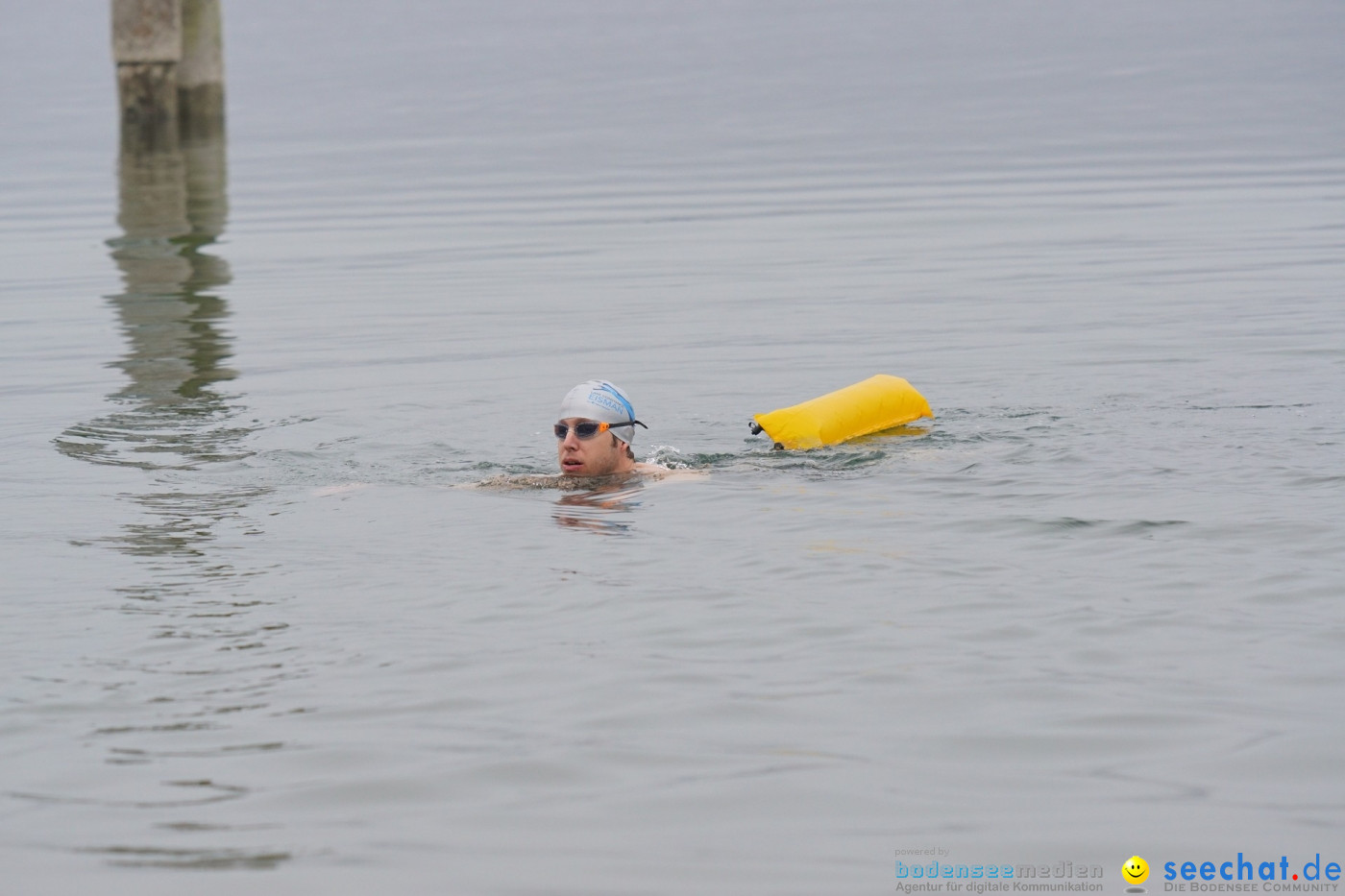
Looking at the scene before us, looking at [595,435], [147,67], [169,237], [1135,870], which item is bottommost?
[1135,870]

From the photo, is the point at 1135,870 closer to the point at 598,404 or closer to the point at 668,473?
the point at 668,473

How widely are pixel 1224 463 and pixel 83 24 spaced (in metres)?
96.9

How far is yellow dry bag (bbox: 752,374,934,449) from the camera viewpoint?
10625mm

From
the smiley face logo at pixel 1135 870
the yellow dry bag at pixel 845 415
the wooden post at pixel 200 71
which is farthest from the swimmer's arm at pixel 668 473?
the wooden post at pixel 200 71

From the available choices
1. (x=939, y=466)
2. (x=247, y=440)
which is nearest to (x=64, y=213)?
(x=247, y=440)

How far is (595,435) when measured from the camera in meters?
10.3

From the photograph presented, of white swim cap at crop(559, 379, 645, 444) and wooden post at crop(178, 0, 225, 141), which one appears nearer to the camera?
white swim cap at crop(559, 379, 645, 444)

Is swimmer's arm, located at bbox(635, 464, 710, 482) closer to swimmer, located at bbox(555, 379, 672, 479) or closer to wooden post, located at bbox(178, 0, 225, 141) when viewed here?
swimmer, located at bbox(555, 379, 672, 479)

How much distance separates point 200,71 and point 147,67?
1875 millimetres

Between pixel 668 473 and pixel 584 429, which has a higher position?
pixel 584 429

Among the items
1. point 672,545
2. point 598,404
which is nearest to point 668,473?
point 598,404

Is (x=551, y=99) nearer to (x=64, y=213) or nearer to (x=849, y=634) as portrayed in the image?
(x=64, y=213)

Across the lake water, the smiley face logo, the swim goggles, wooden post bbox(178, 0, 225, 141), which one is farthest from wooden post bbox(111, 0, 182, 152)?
the smiley face logo

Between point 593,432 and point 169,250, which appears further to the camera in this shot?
point 169,250
